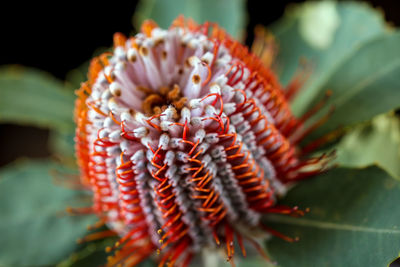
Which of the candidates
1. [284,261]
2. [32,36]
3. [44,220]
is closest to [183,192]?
[284,261]

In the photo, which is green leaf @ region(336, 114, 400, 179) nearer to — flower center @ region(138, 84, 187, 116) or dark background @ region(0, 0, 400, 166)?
flower center @ region(138, 84, 187, 116)

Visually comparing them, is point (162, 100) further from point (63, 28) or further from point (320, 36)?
point (63, 28)

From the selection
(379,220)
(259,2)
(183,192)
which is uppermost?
(259,2)

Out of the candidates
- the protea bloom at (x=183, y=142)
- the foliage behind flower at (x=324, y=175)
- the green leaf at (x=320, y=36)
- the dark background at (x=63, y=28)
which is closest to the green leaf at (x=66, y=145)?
the foliage behind flower at (x=324, y=175)

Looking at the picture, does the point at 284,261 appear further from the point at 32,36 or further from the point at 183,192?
the point at 32,36

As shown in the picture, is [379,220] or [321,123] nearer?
[379,220]

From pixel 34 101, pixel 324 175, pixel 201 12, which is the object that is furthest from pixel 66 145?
pixel 324 175

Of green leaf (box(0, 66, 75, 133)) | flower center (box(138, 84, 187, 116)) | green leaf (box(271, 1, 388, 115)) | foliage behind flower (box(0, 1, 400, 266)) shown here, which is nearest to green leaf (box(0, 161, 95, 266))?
foliage behind flower (box(0, 1, 400, 266))
